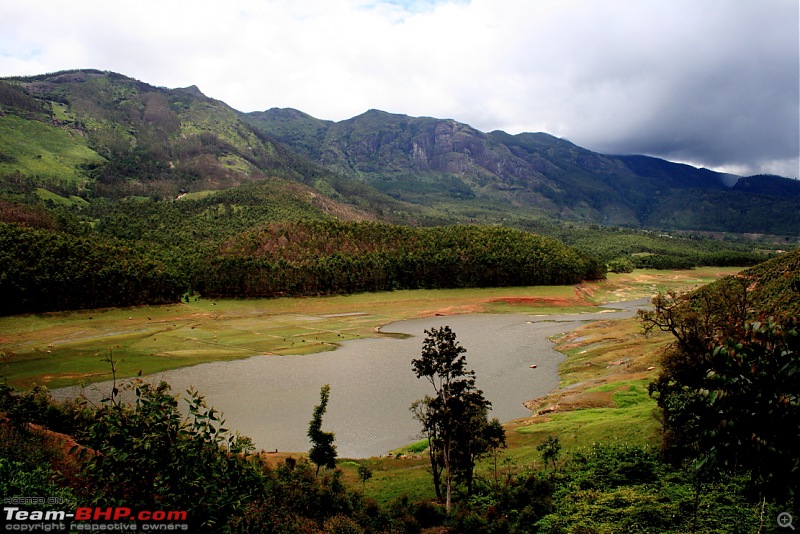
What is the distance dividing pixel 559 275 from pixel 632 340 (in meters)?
64.5

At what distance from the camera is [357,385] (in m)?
52.6

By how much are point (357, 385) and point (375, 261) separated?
7554 cm

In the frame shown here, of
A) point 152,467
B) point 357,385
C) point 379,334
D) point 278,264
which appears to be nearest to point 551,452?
point 152,467

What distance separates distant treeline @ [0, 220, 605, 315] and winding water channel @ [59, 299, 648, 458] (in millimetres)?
44381

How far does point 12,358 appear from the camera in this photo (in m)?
59.8

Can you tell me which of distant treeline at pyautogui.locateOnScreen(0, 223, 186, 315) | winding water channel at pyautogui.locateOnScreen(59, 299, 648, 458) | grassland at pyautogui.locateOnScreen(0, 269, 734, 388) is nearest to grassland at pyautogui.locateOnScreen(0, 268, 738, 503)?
grassland at pyautogui.locateOnScreen(0, 269, 734, 388)

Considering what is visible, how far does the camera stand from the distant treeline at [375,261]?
375 ft

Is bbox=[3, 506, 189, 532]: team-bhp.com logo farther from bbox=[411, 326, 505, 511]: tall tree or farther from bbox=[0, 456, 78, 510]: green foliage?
bbox=[411, 326, 505, 511]: tall tree

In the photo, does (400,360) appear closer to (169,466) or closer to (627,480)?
(627,480)

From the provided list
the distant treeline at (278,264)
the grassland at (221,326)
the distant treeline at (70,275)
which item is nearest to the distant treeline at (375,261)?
the distant treeline at (278,264)

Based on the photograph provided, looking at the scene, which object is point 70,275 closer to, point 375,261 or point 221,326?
point 221,326

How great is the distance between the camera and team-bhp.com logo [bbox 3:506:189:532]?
11.0 metres

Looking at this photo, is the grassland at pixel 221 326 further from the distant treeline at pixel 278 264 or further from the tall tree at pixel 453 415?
the tall tree at pixel 453 415

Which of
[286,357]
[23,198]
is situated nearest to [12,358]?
[286,357]
